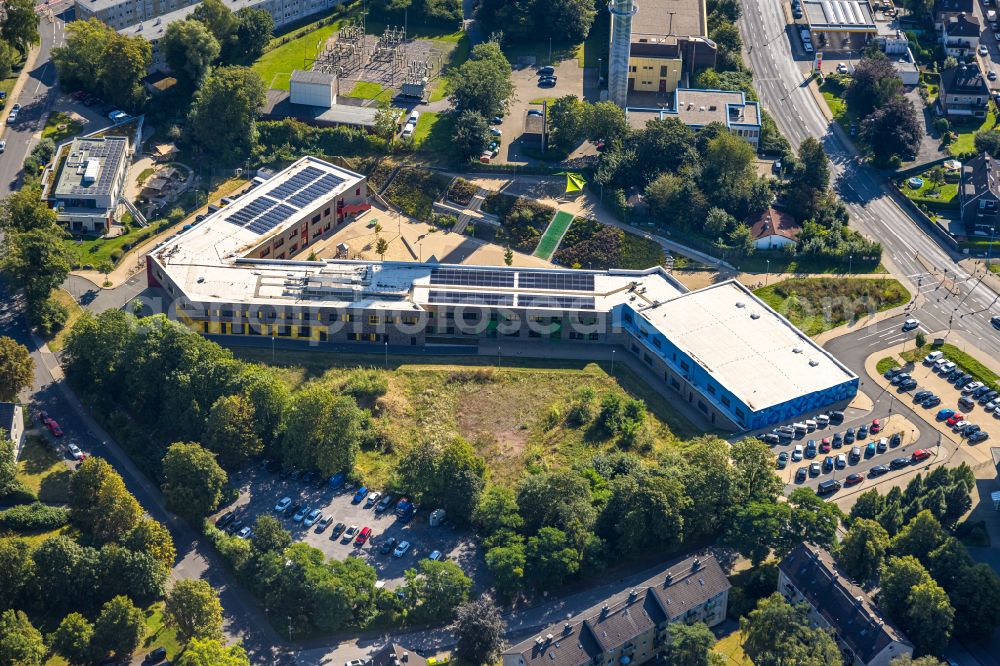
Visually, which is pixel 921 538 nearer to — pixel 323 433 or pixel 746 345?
pixel 746 345

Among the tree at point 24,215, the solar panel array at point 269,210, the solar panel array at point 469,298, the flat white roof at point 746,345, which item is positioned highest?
the tree at point 24,215

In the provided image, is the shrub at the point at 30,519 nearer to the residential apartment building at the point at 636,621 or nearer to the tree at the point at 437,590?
the tree at the point at 437,590

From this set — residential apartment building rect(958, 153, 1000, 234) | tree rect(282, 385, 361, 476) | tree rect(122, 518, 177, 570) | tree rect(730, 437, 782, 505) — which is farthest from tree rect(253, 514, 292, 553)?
residential apartment building rect(958, 153, 1000, 234)

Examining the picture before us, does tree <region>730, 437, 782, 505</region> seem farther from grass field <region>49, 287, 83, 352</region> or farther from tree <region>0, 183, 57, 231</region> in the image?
tree <region>0, 183, 57, 231</region>

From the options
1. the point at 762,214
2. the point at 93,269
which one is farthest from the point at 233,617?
the point at 762,214

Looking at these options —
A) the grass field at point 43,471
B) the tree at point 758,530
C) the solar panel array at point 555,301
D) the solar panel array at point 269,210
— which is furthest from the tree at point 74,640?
the solar panel array at point 269,210

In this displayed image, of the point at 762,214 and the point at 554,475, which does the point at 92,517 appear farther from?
the point at 762,214
